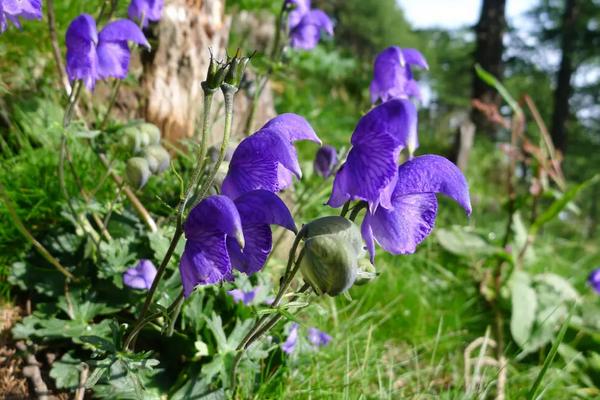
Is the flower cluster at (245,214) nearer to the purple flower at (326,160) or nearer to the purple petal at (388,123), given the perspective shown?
the purple petal at (388,123)

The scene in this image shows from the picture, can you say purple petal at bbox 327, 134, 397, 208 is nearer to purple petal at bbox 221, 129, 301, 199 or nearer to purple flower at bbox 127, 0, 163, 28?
purple petal at bbox 221, 129, 301, 199

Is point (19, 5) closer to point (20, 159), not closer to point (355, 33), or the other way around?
point (20, 159)

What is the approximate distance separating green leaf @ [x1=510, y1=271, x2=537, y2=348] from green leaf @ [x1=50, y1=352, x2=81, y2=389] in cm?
212

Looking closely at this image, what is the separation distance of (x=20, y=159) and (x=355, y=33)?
1543cm

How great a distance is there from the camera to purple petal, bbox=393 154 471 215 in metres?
0.98

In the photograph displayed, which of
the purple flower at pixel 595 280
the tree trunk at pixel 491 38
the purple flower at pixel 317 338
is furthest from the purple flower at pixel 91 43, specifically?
the tree trunk at pixel 491 38

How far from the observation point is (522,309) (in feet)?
9.40

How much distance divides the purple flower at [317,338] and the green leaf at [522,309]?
1259 mm

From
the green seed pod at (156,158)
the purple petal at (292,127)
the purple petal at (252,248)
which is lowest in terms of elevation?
the purple petal at (252,248)

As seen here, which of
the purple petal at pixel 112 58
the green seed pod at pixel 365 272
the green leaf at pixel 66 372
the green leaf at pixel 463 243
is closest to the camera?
the green seed pod at pixel 365 272

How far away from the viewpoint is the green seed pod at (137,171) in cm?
154

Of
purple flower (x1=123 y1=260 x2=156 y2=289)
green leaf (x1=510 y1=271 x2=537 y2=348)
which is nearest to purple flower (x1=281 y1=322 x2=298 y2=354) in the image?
purple flower (x1=123 y1=260 x2=156 y2=289)

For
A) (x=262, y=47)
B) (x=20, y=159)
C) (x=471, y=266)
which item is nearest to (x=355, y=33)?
(x=262, y=47)

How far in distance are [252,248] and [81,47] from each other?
938 millimetres
